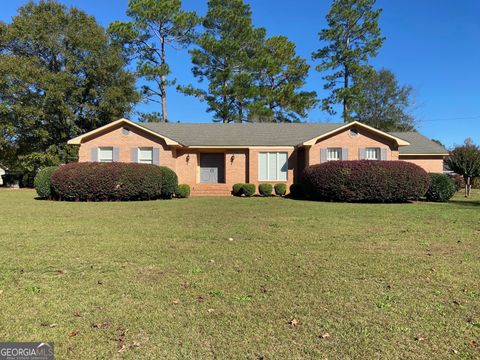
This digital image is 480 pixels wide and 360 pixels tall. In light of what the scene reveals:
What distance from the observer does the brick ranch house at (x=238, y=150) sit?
2244cm

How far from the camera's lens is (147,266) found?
580cm

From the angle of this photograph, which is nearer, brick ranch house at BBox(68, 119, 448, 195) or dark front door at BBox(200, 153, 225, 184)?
brick ranch house at BBox(68, 119, 448, 195)

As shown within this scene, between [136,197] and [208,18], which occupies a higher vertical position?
[208,18]

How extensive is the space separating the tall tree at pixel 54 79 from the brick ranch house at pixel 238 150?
397 inches

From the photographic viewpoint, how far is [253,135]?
25.4 m

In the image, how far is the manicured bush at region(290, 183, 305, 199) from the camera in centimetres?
2119

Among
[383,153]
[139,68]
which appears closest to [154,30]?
[139,68]

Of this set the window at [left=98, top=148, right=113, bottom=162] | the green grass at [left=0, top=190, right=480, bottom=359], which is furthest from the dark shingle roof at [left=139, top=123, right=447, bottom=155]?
the green grass at [left=0, top=190, right=480, bottom=359]

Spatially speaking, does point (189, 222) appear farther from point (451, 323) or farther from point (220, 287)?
point (451, 323)

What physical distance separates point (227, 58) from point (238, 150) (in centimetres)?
1577

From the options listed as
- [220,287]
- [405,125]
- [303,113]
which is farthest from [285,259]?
[405,125]

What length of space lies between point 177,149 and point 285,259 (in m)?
18.5

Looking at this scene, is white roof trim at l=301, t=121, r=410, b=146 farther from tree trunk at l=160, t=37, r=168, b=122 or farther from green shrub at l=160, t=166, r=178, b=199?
tree trunk at l=160, t=37, r=168, b=122

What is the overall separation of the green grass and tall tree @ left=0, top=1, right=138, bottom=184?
25663 mm
